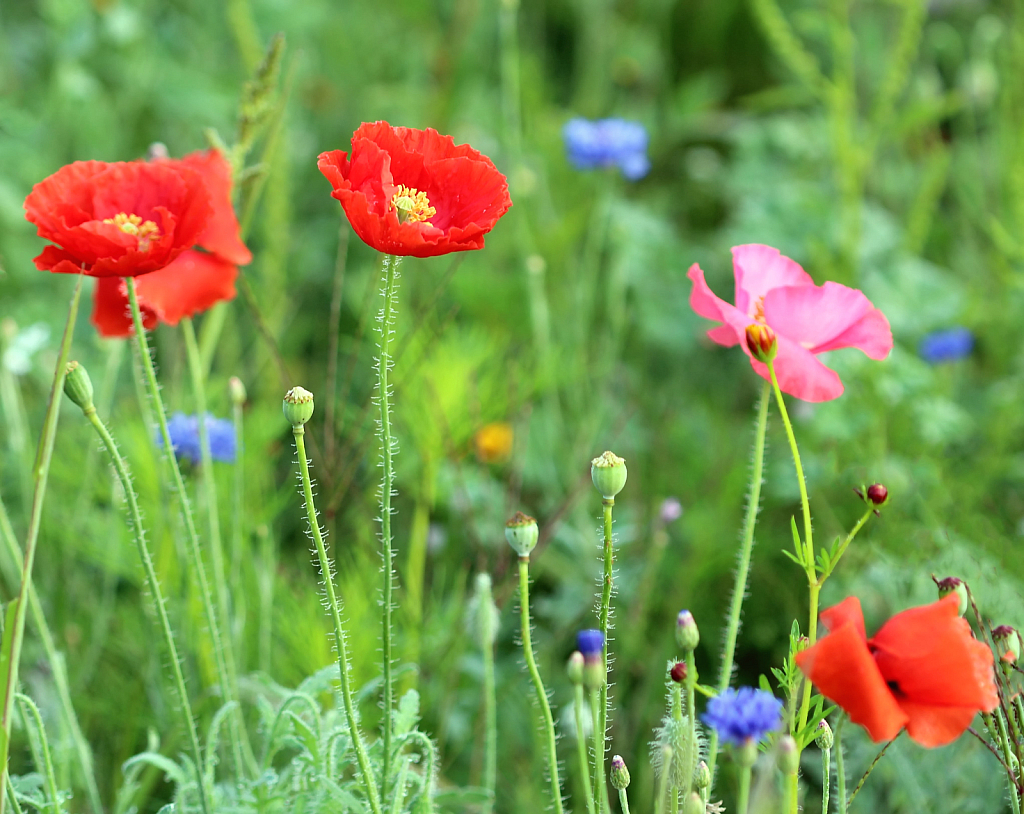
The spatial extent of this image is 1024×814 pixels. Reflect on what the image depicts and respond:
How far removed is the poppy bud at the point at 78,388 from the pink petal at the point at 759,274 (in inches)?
13.9

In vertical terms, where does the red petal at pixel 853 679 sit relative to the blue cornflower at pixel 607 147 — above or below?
below

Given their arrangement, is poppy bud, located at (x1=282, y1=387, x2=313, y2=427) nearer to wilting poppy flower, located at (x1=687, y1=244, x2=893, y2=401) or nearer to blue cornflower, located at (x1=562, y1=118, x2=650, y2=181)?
wilting poppy flower, located at (x1=687, y1=244, x2=893, y2=401)

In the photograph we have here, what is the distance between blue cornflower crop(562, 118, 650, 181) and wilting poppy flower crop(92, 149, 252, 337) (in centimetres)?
65

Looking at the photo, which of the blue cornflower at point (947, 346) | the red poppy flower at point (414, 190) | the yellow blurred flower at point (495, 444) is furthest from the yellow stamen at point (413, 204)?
the blue cornflower at point (947, 346)

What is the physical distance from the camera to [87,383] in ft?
1.60

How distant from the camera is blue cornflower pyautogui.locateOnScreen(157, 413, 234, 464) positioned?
88 cm

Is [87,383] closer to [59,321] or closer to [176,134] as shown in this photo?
[59,321]

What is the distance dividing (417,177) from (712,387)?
101cm

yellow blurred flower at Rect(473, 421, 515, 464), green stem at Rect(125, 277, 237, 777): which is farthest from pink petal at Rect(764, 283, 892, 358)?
yellow blurred flower at Rect(473, 421, 515, 464)

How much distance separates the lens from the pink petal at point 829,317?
534mm

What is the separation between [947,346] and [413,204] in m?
0.94

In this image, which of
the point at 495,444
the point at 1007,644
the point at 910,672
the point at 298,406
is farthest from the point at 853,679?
the point at 495,444

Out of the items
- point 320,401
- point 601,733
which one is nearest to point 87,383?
point 601,733

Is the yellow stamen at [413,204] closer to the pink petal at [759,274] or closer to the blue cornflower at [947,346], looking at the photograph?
the pink petal at [759,274]
